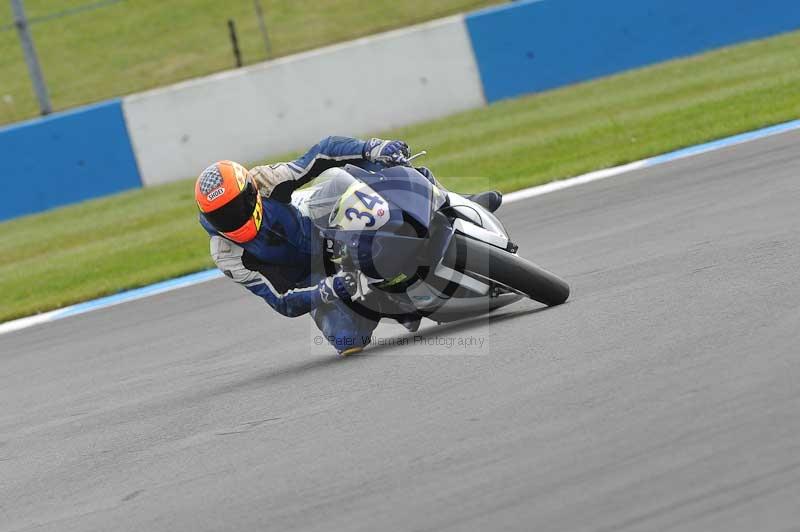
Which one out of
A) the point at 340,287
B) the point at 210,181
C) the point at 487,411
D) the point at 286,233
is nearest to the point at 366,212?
the point at 340,287

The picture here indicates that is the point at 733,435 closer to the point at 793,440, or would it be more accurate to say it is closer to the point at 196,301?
the point at 793,440

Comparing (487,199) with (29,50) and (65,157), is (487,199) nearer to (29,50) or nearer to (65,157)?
(65,157)

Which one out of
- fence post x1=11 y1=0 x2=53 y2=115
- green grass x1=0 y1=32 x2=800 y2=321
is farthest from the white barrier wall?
fence post x1=11 y1=0 x2=53 y2=115

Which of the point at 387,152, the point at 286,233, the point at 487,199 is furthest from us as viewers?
the point at 487,199

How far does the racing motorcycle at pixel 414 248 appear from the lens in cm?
598

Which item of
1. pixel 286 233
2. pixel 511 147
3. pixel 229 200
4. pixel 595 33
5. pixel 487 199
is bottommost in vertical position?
pixel 511 147

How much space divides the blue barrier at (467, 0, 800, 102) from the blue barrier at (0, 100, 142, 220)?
4.94 m

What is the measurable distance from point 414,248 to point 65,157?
1171cm

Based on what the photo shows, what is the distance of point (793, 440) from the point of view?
12.7 ft

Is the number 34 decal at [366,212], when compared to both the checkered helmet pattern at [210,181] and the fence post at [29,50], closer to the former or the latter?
the checkered helmet pattern at [210,181]

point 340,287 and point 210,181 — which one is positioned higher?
point 210,181

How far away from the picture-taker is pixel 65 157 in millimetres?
16750

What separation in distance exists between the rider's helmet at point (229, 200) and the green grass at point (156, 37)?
1520 centimetres

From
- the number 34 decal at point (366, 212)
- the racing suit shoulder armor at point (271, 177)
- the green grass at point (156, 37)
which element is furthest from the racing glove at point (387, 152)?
the green grass at point (156, 37)
